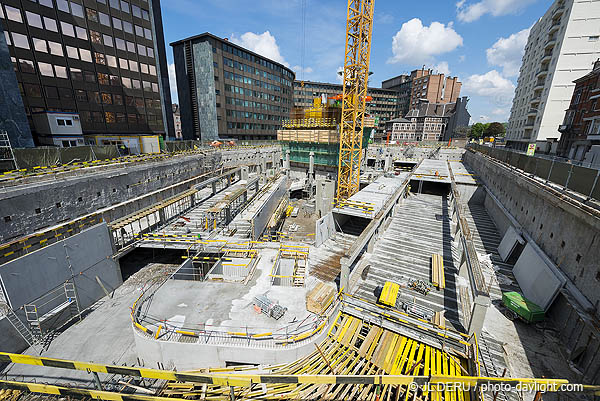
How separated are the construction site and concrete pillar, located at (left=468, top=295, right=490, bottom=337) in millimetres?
46

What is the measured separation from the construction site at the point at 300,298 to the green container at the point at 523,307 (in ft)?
0.21

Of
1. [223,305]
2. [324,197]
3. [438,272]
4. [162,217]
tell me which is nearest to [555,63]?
[324,197]

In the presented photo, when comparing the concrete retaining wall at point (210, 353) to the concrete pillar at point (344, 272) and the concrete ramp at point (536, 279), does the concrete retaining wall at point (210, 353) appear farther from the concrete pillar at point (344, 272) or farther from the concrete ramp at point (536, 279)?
the concrete ramp at point (536, 279)

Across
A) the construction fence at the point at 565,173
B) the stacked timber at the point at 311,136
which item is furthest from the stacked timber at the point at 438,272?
the stacked timber at the point at 311,136

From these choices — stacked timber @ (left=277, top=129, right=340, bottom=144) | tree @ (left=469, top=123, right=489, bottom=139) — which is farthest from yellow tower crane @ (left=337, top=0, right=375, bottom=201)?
tree @ (left=469, top=123, right=489, bottom=139)

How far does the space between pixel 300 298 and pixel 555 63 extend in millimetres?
65927

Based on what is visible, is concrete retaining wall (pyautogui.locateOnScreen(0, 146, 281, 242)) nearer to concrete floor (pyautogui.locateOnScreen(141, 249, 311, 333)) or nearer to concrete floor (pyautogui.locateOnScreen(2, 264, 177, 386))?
concrete floor (pyautogui.locateOnScreen(2, 264, 177, 386))

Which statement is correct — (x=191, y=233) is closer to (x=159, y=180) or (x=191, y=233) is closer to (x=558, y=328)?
(x=159, y=180)

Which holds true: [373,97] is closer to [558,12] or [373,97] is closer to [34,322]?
[558,12]

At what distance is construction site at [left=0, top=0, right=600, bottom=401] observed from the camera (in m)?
8.50

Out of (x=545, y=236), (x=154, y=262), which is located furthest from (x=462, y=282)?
(x=154, y=262)

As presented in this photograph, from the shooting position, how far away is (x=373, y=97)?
118m

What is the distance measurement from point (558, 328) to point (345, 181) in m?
31.3

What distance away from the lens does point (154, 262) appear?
2095 cm
